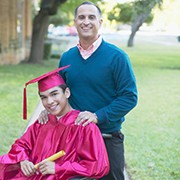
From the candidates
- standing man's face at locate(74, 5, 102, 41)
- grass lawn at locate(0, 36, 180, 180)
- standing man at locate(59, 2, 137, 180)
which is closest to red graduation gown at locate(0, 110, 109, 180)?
standing man at locate(59, 2, 137, 180)

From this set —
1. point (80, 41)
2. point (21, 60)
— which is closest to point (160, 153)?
point (80, 41)

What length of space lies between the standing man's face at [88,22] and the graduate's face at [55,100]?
1.40ft

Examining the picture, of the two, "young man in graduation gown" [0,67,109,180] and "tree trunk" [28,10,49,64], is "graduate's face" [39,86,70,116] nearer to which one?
"young man in graduation gown" [0,67,109,180]

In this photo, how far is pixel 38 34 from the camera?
1938 cm

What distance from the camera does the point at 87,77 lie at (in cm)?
291

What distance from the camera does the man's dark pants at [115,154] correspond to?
310cm

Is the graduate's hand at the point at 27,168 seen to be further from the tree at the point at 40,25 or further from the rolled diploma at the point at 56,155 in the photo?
the tree at the point at 40,25

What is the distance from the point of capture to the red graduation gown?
2.73m

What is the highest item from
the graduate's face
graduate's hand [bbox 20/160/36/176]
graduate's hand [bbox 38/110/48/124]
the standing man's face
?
the standing man's face

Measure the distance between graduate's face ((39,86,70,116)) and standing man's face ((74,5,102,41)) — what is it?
426 mm

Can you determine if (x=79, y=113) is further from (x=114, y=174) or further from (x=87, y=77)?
(x=114, y=174)

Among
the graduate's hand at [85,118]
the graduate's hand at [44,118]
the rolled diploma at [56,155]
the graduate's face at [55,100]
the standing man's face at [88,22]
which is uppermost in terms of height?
the standing man's face at [88,22]

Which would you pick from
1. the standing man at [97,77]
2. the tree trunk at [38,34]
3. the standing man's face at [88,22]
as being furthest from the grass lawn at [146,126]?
the tree trunk at [38,34]

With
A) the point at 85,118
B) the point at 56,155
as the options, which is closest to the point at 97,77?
the point at 85,118
